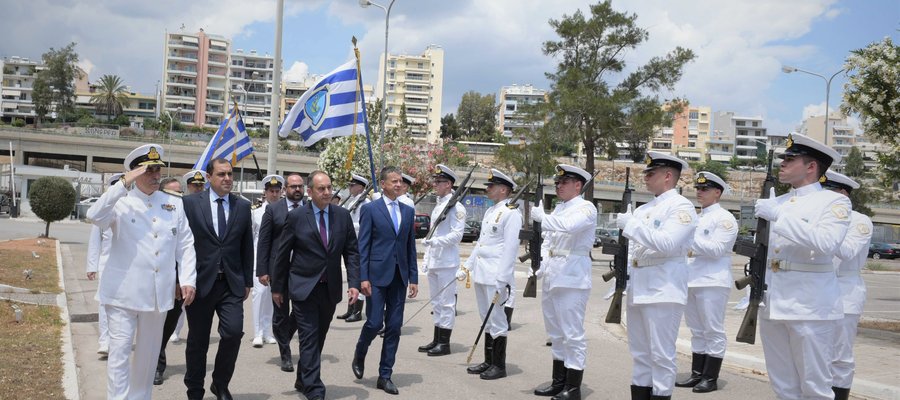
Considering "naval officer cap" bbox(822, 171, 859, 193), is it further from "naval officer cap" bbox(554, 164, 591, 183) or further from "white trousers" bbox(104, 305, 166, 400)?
"white trousers" bbox(104, 305, 166, 400)

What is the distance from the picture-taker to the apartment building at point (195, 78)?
134500 millimetres

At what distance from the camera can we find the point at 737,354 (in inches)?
389

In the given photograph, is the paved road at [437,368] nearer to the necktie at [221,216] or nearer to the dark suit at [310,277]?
the dark suit at [310,277]

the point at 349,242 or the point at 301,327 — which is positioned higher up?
the point at 349,242

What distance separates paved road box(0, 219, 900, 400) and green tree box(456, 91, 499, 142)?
117037 millimetres

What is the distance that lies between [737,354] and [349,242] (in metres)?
5.43

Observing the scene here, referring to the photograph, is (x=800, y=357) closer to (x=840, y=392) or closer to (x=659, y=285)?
(x=659, y=285)

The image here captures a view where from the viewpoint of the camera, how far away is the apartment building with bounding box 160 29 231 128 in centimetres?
13450

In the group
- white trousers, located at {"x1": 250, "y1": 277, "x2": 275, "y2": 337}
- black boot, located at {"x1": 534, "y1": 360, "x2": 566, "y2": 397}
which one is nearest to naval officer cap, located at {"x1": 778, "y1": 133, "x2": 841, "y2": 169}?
black boot, located at {"x1": 534, "y1": 360, "x2": 566, "y2": 397}

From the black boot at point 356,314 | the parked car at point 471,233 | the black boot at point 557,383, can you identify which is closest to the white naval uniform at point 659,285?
the black boot at point 557,383

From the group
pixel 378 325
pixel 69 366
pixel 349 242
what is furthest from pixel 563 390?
pixel 69 366

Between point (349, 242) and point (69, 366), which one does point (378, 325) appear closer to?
point (349, 242)

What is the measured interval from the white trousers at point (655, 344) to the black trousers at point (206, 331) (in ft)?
10.6

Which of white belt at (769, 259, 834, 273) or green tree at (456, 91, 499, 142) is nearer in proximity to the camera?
white belt at (769, 259, 834, 273)
